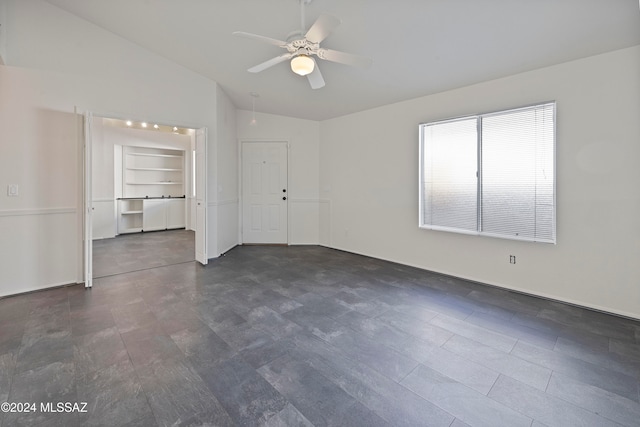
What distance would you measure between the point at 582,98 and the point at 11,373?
5.42 metres

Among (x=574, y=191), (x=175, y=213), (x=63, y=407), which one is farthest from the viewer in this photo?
(x=175, y=213)

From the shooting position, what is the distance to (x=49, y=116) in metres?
3.36

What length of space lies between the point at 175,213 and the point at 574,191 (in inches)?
340

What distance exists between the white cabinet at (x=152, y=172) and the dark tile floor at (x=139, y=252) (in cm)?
132

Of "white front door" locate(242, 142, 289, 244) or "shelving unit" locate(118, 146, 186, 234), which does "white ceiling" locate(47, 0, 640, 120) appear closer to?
"white front door" locate(242, 142, 289, 244)

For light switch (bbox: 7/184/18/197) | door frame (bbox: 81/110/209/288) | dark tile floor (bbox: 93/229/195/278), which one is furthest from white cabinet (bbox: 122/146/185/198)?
light switch (bbox: 7/184/18/197)

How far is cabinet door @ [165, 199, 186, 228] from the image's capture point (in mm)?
7973

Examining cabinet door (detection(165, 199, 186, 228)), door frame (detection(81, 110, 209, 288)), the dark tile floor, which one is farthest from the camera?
cabinet door (detection(165, 199, 186, 228))

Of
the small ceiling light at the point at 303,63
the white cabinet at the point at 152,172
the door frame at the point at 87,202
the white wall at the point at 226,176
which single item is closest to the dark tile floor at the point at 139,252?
the door frame at the point at 87,202

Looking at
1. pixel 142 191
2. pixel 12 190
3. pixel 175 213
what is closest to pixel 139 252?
pixel 12 190

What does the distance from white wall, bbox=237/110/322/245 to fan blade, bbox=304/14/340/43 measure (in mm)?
3820

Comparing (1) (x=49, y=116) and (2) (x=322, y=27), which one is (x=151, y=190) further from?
(2) (x=322, y=27)

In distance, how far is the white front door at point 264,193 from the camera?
602cm

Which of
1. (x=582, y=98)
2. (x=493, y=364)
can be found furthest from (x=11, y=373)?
(x=582, y=98)
